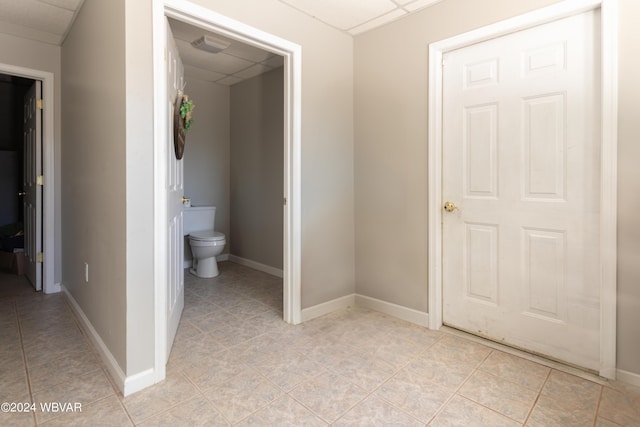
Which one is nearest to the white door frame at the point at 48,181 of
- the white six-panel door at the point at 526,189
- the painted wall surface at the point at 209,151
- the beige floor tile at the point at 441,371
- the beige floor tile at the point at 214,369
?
the painted wall surface at the point at 209,151

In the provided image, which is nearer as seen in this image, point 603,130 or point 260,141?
point 603,130

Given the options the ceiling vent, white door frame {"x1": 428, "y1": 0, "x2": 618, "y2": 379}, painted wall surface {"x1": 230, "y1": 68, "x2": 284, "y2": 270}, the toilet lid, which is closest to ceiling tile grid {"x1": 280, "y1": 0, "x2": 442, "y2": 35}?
white door frame {"x1": 428, "y1": 0, "x2": 618, "y2": 379}

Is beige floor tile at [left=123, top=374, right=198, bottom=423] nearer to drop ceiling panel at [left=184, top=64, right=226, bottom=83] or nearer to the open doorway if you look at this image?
the open doorway

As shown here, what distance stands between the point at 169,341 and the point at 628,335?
2520 mm

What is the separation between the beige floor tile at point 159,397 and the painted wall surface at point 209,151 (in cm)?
295

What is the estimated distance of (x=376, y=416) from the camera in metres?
1.57

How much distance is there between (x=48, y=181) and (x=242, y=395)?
9.49 feet

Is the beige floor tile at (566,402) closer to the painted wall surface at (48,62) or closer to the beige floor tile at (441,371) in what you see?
the beige floor tile at (441,371)

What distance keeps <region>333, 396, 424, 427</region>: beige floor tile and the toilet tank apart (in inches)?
119

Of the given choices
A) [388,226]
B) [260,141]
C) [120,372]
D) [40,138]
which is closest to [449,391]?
[388,226]

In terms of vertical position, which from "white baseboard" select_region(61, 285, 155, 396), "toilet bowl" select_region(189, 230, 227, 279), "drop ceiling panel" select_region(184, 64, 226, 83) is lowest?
"white baseboard" select_region(61, 285, 155, 396)

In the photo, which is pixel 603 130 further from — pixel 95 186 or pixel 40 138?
pixel 40 138

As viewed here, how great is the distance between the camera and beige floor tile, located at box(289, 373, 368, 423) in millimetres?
1614

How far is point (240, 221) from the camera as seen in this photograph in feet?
15.1
